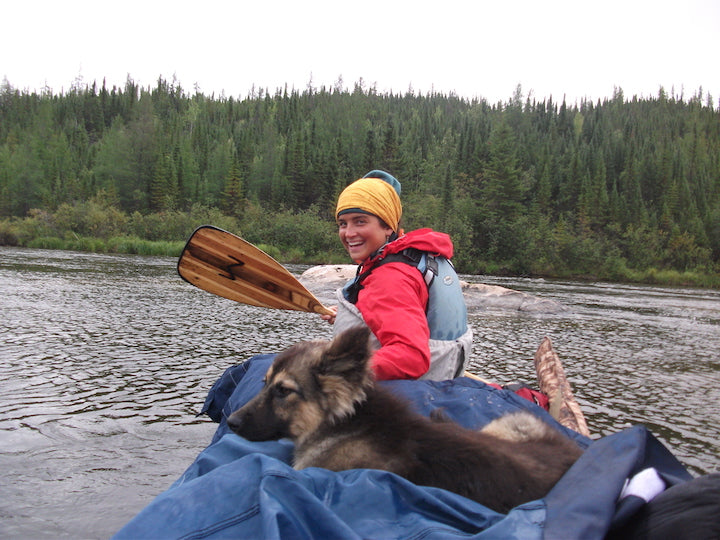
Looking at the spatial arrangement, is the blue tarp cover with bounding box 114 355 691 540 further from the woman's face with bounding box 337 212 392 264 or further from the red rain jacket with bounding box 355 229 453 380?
the woman's face with bounding box 337 212 392 264

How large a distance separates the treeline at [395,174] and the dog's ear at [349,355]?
51.1m

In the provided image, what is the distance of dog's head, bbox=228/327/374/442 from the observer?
10.2 feet

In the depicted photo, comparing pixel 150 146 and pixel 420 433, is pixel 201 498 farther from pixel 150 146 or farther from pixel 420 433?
pixel 150 146

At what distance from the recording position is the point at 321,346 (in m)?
3.33

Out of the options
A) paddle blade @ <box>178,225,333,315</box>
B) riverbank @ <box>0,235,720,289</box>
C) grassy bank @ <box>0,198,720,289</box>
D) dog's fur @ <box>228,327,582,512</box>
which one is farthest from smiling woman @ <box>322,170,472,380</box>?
grassy bank @ <box>0,198,720,289</box>

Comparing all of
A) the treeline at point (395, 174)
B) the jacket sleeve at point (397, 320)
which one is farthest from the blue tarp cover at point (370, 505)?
the treeline at point (395, 174)

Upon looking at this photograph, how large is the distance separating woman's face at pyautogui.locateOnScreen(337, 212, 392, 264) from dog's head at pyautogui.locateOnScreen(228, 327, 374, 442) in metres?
1.45

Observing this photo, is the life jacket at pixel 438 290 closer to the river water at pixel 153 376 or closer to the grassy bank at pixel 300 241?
the river water at pixel 153 376

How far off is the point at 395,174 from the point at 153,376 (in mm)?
74651

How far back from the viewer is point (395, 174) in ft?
268

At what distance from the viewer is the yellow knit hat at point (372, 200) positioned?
176 inches

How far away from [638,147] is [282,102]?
9384 centimetres

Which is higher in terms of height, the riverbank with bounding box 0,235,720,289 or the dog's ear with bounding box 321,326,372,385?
the dog's ear with bounding box 321,326,372,385

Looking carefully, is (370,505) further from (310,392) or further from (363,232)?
(363,232)
